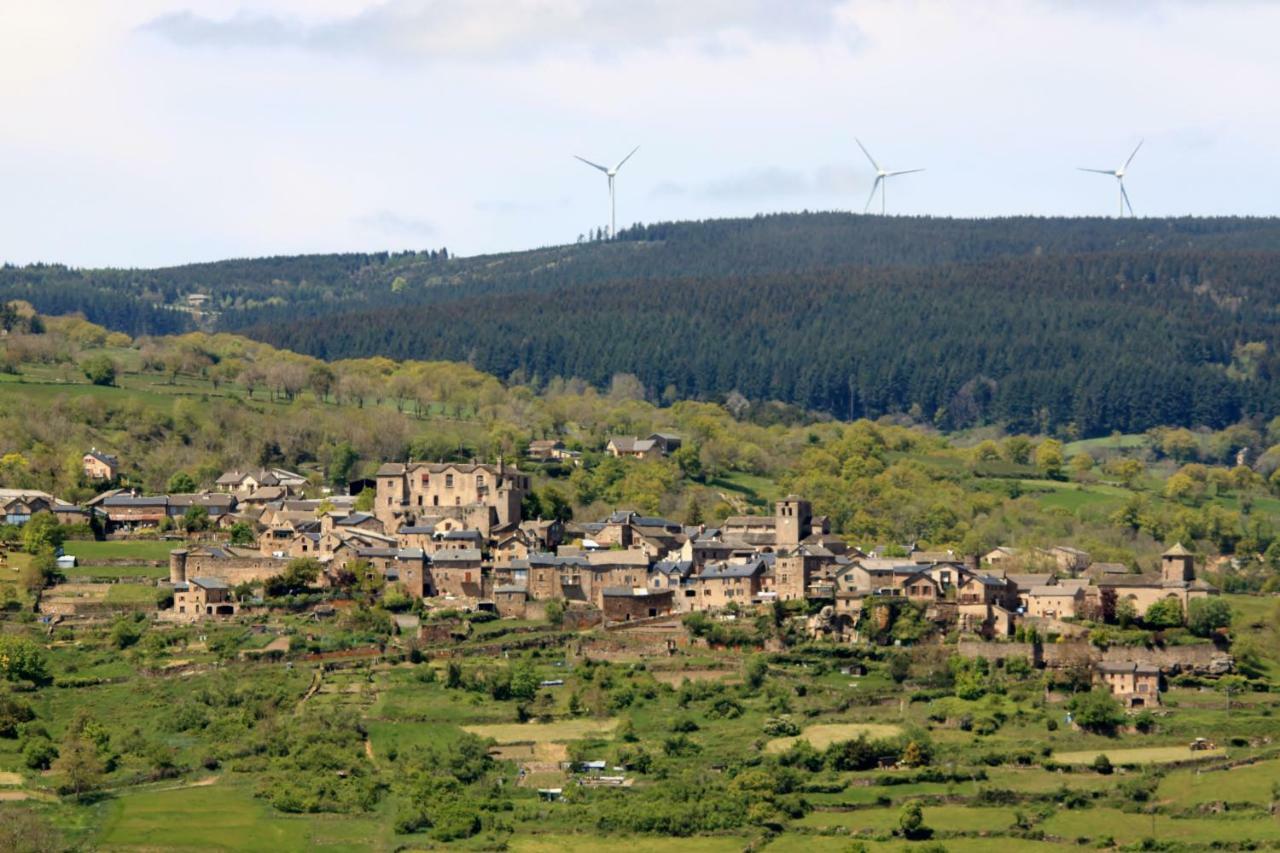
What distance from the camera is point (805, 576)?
323 feet

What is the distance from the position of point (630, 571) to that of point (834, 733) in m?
17.8

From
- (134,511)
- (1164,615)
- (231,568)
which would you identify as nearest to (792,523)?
(1164,615)

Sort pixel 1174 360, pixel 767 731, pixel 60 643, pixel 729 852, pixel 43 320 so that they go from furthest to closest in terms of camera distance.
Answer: pixel 1174 360 → pixel 43 320 → pixel 60 643 → pixel 767 731 → pixel 729 852

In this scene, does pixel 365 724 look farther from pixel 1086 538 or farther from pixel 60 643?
pixel 1086 538

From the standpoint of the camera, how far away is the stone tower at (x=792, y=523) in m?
106

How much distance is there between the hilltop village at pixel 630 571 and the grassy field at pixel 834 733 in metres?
7.90

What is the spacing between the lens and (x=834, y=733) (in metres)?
85.5

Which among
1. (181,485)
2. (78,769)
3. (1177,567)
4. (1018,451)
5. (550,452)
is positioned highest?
(1018,451)

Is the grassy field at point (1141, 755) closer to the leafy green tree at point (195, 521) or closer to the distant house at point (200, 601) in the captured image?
the distant house at point (200, 601)

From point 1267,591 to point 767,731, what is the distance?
3553cm

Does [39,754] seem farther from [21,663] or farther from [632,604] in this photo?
[632,604]

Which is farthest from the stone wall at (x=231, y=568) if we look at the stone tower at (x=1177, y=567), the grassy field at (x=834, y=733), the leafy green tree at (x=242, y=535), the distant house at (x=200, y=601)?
the stone tower at (x=1177, y=567)

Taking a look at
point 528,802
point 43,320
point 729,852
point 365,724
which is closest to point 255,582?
point 365,724

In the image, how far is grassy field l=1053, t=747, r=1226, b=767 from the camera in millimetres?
83062
